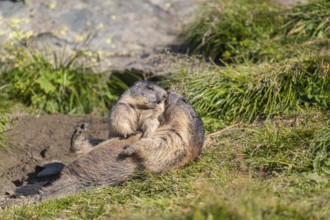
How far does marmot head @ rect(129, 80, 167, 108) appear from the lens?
6.64 m

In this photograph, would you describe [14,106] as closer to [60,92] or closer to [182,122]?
[60,92]

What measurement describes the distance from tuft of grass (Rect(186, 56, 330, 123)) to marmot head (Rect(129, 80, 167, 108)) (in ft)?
4.08

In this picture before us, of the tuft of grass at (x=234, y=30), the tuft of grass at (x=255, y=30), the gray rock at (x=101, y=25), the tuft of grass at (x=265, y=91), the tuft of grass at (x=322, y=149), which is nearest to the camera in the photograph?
the tuft of grass at (x=322, y=149)

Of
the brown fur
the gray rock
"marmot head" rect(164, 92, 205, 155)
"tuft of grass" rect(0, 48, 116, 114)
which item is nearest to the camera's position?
the brown fur

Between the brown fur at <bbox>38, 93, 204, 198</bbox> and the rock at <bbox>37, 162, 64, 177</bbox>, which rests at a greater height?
the brown fur at <bbox>38, 93, 204, 198</bbox>

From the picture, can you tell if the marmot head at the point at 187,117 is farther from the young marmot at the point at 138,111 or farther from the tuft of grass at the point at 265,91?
the tuft of grass at the point at 265,91

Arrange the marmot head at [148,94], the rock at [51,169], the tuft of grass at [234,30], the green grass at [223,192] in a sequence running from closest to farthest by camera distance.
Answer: the green grass at [223,192] < the marmot head at [148,94] < the rock at [51,169] < the tuft of grass at [234,30]

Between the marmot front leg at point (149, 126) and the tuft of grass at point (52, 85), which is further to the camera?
the tuft of grass at point (52, 85)

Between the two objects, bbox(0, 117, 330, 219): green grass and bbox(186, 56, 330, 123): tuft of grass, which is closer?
bbox(0, 117, 330, 219): green grass

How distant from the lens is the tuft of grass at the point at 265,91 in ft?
24.6

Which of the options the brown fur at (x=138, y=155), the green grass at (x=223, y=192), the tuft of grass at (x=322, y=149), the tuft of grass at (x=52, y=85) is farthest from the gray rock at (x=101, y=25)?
the tuft of grass at (x=322, y=149)

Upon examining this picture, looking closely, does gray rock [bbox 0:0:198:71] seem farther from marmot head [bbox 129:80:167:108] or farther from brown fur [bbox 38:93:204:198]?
brown fur [bbox 38:93:204:198]

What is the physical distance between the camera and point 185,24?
414 inches

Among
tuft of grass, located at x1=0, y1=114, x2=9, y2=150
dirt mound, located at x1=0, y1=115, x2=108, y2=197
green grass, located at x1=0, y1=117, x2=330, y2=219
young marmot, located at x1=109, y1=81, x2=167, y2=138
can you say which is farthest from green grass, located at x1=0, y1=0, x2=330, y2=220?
tuft of grass, located at x1=0, y1=114, x2=9, y2=150
